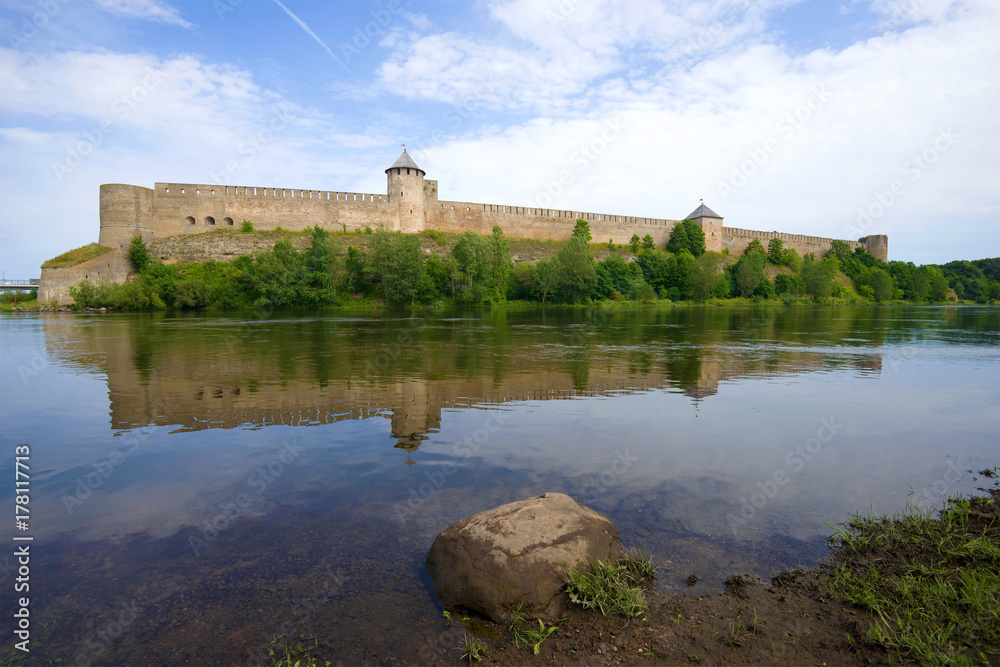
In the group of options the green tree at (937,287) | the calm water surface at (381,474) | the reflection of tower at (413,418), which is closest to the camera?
the calm water surface at (381,474)

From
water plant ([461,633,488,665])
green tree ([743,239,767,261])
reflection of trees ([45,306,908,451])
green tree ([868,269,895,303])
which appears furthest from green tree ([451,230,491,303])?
green tree ([868,269,895,303])

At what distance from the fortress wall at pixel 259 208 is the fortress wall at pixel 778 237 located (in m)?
50.4

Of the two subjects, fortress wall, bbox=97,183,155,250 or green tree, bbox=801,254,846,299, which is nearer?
fortress wall, bbox=97,183,155,250

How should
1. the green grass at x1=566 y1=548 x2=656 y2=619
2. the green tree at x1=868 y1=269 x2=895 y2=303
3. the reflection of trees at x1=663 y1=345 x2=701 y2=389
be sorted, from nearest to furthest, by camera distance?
1. the green grass at x1=566 y1=548 x2=656 y2=619
2. the reflection of trees at x1=663 y1=345 x2=701 y2=389
3. the green tree at x1=868 y1=269 x2=895 y2=303

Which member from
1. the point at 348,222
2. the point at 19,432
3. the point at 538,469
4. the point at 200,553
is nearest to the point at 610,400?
the point at 538,469

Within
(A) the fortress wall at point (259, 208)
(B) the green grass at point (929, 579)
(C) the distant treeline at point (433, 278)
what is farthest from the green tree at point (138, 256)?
(B) the green grass at point (929, 579)

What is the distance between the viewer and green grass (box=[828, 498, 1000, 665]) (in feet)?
8.89

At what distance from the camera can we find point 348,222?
55.7 metres

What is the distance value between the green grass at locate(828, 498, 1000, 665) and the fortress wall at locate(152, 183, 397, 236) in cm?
5592

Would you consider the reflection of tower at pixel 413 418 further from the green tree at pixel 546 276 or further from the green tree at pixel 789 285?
the green tree at pixel 789 285

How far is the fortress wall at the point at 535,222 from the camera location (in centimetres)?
6031

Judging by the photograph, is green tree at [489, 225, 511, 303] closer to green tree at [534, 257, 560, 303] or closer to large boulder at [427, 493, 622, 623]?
green tree at [534, 257, 560, 303]

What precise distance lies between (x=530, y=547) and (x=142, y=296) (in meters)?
48.0

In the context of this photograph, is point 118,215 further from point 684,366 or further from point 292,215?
point 684,366
